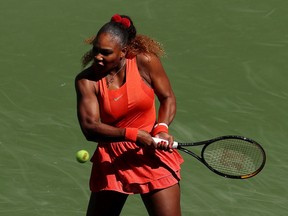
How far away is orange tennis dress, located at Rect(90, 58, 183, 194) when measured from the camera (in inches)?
256

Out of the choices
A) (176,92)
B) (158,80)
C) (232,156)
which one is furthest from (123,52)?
(176,92)

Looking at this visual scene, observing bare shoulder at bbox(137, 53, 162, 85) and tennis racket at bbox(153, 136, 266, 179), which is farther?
tennis racket at bbox(153, 136, 266, 179)

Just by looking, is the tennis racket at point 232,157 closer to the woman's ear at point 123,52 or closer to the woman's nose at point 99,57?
the woman's ear at point 123,52

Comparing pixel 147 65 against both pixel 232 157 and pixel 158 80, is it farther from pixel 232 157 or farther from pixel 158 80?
pixel 232 157

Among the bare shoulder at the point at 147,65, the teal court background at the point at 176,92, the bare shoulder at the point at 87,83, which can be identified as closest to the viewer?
the bare shoulder at the point at 87,83

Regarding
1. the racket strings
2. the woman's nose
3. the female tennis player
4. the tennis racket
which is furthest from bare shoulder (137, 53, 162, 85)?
the racket strings

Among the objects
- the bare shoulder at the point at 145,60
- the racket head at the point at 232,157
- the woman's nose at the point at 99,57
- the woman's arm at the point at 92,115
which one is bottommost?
the racket head at the point at 232,157

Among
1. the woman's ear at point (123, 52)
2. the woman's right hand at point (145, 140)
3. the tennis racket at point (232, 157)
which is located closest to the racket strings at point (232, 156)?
the tennis racket at point (232, 157)

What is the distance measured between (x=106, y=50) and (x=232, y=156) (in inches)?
50.4

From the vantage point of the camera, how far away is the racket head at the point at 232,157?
680cm

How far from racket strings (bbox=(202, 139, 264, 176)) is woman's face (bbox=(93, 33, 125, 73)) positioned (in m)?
1.04

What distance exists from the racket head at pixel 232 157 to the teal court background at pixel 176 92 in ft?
4.45

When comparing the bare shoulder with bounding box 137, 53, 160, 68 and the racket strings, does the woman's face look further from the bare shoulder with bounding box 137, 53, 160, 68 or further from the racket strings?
Answer: the racket strings

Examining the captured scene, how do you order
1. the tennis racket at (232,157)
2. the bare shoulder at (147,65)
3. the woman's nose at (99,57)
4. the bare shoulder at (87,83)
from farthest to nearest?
1. the tennis racket at (232,157)
2. the bare shoulder at (147,65)
3. the bare shoulder at (87,83)
4. the woman's nose at (99,57)
